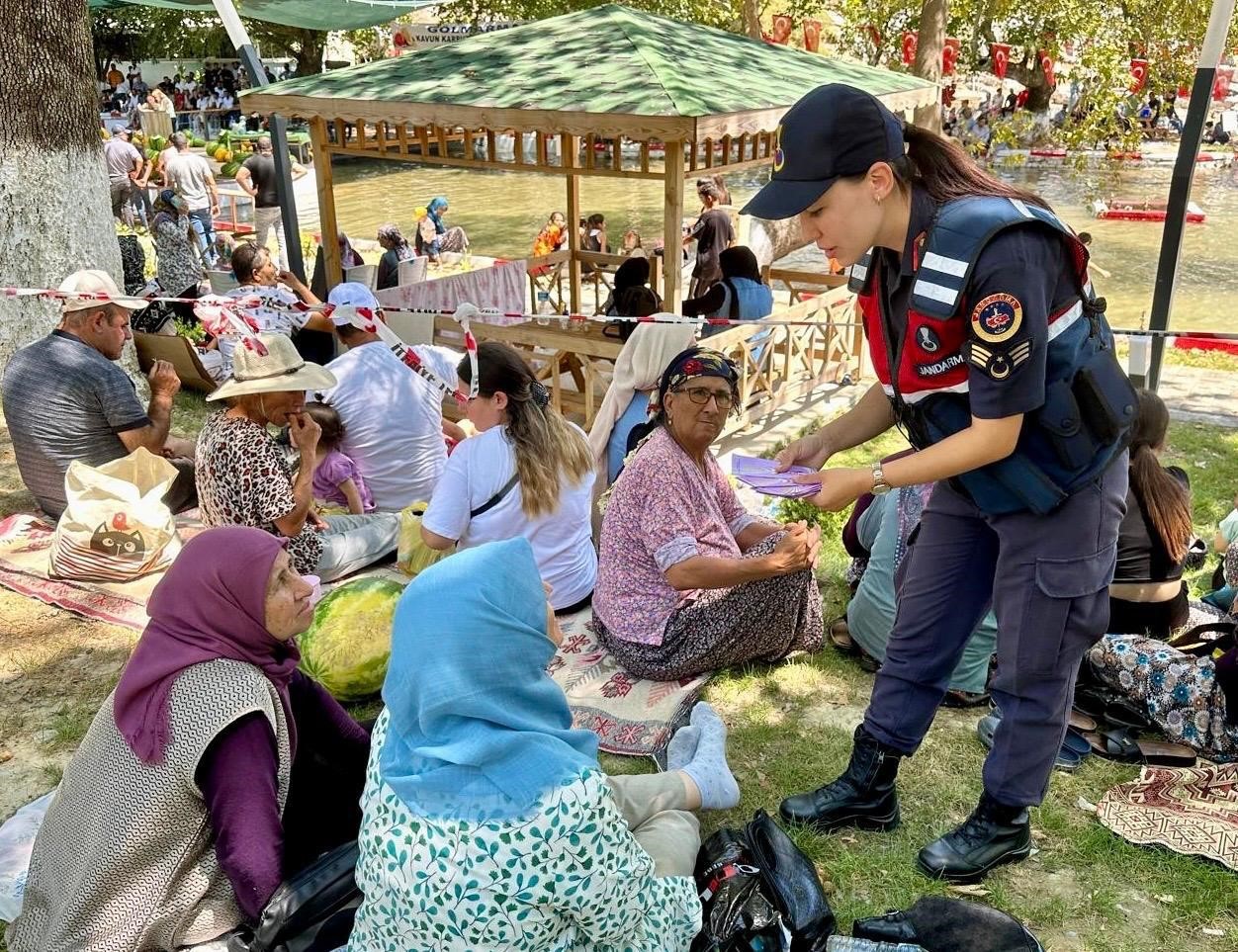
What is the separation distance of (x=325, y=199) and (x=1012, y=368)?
7.25 m

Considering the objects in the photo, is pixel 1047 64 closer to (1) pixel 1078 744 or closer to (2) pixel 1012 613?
(1) pixel 1078 744

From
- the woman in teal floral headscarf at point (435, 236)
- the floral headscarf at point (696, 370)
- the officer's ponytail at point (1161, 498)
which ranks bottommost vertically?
the woman in teal floral headscarf at point (435, 236)

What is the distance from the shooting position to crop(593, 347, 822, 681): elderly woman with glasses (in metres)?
3.74

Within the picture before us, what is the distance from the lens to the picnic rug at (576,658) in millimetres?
3783

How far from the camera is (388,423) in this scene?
5434mm

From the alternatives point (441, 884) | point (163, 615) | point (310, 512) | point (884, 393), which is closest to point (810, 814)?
point (884, 393)

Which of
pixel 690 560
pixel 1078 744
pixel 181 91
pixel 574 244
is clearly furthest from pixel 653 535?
pixel 181 91

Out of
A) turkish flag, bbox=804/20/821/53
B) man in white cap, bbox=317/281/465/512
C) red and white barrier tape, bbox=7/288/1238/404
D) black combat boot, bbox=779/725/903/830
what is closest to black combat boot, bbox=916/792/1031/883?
black combat boot, bbox=779/725/903/830

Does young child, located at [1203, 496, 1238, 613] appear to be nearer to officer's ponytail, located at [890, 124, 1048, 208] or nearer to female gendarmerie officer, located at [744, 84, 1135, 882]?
female gendarmerie officer, located at [744, 84, 1135, 882]

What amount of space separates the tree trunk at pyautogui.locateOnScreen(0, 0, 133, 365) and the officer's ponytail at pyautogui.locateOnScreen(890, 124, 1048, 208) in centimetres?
623

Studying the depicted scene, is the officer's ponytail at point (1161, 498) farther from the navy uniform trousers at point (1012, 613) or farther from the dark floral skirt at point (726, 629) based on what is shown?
the dark floral skirt at point (726, 629)

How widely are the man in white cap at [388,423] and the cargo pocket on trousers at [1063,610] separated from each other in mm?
3595

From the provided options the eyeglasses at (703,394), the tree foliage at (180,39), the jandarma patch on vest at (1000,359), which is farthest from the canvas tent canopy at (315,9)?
the tree foliage at (180,39)

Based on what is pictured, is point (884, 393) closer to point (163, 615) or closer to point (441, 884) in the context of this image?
point (441, 884)
